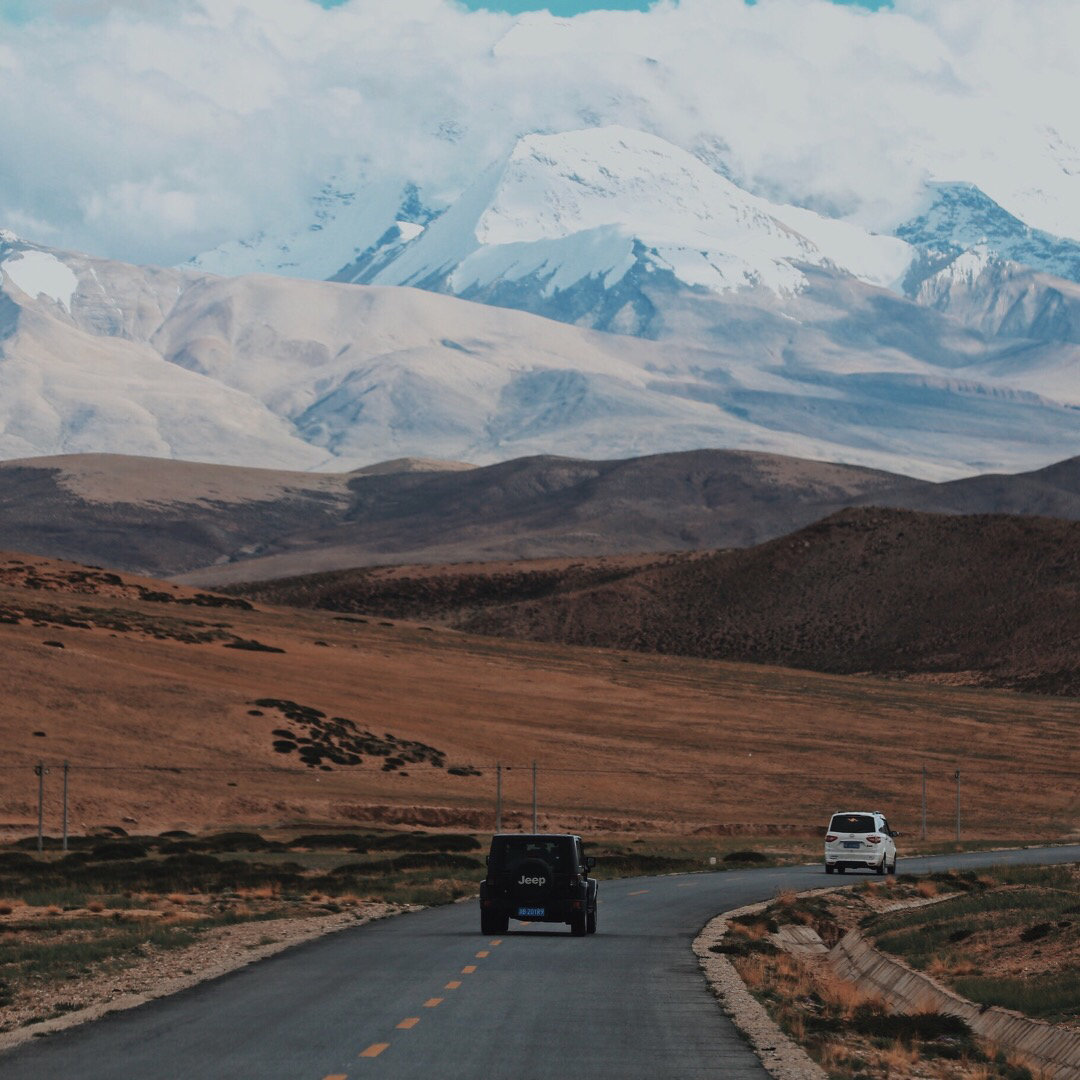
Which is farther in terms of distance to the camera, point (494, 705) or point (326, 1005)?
point (494, 705)

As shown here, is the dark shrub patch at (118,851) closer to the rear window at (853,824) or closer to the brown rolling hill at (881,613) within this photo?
the rear window at (853,824)

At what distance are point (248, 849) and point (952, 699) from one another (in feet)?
252

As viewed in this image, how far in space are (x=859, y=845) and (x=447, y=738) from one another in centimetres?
4483

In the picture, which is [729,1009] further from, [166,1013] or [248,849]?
[248,849]

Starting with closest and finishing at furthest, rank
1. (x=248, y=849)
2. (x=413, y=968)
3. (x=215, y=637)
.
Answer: (x=413, y=968) → (x=248, y=849) → (x=215, y=637)

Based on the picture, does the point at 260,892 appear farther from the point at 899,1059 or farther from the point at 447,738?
the point at 447,738

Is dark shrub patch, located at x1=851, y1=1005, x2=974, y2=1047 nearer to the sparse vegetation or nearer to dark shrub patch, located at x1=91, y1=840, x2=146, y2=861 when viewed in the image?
the sparse vegetation

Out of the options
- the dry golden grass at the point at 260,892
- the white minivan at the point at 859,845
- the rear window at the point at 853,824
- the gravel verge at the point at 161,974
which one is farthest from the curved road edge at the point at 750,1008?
the dry golden grass at the point at 260,892

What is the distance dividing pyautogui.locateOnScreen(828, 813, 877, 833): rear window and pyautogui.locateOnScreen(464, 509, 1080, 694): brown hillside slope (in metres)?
107

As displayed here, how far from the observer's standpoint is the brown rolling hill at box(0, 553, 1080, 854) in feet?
251

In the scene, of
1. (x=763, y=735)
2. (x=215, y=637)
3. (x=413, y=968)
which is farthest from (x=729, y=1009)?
(x=215, y=637)

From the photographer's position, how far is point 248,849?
60.1 meters

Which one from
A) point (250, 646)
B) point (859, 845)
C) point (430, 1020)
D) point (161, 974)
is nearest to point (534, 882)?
point (161, 974)

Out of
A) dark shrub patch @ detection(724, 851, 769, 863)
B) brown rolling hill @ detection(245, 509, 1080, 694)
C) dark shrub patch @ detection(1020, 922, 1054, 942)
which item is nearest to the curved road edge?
dark shrub patch @ detection(1020, 922, 1054, 942)
